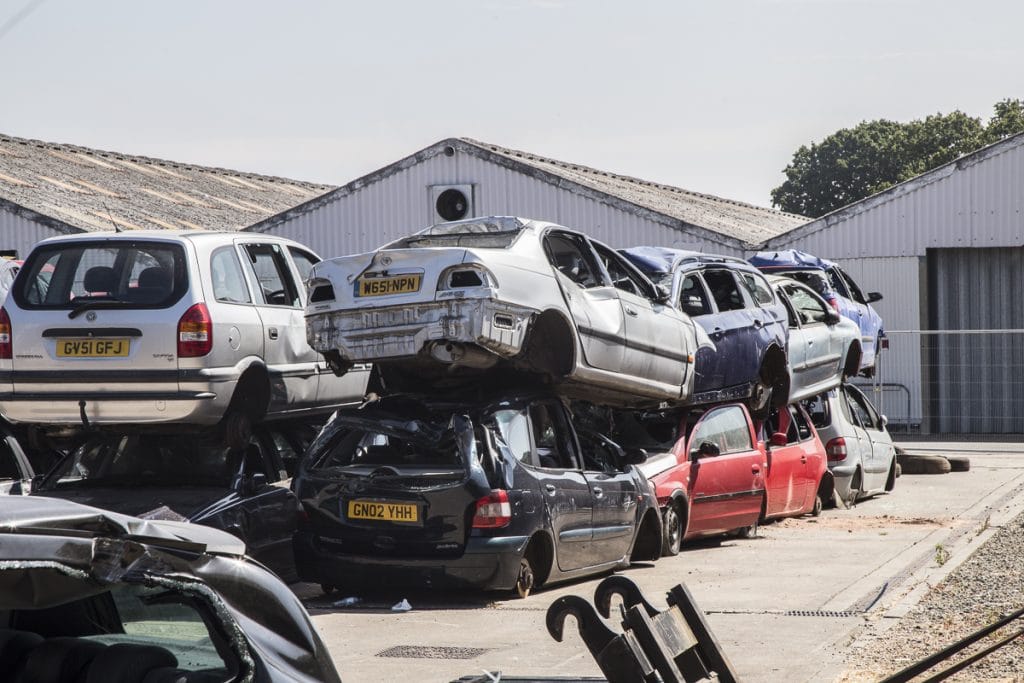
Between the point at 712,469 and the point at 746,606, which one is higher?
the point at 712,469

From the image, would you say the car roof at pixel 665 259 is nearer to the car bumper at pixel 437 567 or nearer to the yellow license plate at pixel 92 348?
the car bumper at pixel 437 567

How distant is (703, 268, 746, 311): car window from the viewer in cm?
1577

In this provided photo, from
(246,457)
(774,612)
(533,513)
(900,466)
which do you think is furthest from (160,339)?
(900,466)

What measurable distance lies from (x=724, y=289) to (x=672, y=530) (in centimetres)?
343

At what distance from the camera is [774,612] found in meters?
10.7

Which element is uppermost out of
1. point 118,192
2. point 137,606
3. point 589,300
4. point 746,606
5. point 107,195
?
point 118,192

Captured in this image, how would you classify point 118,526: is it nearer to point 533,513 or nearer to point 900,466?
point 533,513

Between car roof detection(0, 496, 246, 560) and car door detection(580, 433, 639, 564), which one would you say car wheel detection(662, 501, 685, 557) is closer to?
car door detection(580, 433, 639, 564)

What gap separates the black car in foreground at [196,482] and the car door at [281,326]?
0.49 metres

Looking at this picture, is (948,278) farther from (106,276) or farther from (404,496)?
(106,276)

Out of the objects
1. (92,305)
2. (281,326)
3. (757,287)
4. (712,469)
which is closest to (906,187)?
(757,287)

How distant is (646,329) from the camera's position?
1363 centimetres

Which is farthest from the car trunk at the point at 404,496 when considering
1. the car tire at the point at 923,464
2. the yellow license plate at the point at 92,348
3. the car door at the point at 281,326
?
the car tire at the point at 923,464

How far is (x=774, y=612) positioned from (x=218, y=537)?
768 cm
